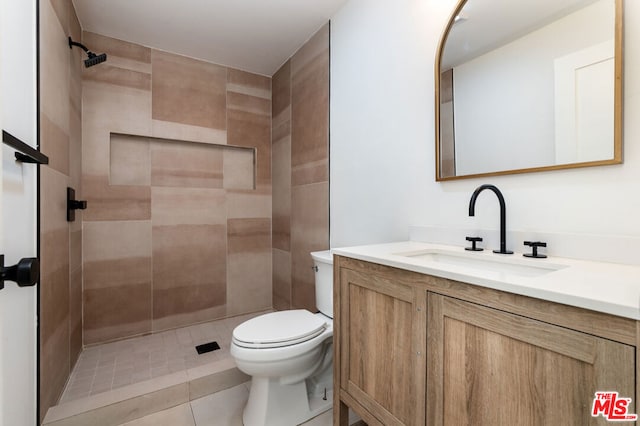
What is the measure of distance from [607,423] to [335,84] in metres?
2.02

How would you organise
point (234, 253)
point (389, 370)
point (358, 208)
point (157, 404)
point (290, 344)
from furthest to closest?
point (234, 253), point (358, 208), point (157, 404), point (290, 344), point (389, 370)

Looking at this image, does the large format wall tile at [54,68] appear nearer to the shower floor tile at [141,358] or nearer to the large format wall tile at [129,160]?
the large format wall tile at [129,160]

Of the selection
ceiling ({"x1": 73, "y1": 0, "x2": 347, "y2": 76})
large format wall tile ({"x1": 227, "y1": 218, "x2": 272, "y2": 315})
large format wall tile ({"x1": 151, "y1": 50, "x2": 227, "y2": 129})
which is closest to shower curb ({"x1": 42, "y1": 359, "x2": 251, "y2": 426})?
large format wall tile ({"x1": 227, "y1": 218, "x2": 272, "y2": 315})

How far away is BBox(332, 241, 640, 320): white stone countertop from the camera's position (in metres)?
0.55

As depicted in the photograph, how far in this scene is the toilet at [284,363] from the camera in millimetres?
1360

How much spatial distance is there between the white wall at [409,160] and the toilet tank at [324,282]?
26cm

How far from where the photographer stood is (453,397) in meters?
0.80

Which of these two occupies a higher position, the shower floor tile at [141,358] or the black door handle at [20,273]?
the black door handle at [20,273]

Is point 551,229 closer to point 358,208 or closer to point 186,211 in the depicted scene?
point 358,208

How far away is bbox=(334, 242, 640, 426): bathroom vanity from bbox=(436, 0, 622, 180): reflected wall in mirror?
0.38m

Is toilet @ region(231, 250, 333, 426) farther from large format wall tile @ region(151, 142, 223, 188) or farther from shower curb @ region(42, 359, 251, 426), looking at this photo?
large format wall tile @ region(151, 142, 223, 188)

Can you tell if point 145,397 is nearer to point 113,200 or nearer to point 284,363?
point 284,363

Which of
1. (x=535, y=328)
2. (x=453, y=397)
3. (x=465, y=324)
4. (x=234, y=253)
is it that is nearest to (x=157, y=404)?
(x=234, y=253)

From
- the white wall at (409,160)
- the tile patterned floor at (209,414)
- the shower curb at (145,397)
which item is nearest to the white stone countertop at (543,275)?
the white wall at (409,160)
